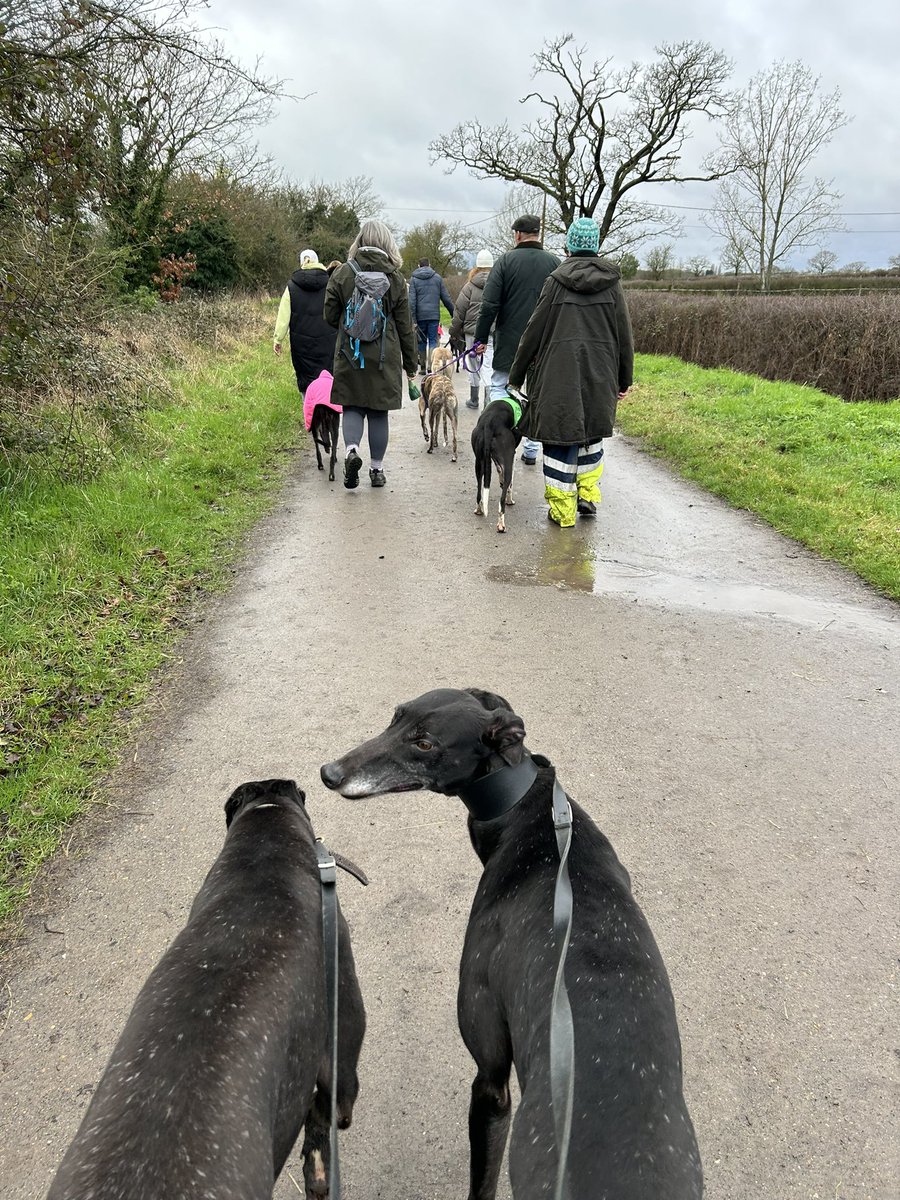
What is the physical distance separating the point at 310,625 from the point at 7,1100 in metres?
3.28

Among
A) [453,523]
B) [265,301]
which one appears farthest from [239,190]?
[453,523]

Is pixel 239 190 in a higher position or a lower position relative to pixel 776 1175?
higher

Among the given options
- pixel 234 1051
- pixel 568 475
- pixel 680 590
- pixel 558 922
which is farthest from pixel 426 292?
pixel 234 1051

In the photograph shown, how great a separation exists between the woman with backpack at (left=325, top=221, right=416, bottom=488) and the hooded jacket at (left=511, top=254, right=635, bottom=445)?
1.52m

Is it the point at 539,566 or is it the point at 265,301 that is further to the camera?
the point at 265,301

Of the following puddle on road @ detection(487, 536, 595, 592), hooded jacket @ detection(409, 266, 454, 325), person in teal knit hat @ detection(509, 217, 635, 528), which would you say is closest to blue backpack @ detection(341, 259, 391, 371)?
person in teal knit hat @ detection(509, 217, 635, 528)

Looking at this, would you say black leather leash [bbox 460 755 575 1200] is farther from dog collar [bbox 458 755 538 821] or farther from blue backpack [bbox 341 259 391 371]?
blue backpack [bbox 341 259 391 371]

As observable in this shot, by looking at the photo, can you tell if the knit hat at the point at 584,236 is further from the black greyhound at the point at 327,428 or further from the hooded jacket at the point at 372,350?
the black greyhound at the point at 327,428

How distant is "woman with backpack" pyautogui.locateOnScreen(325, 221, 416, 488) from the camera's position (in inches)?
299

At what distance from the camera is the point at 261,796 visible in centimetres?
235

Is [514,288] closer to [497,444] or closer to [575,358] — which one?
[575,358]

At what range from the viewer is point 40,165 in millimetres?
6219

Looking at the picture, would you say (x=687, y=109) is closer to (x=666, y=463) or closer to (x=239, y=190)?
(x=239, y=190)

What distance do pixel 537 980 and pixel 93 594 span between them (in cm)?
433
